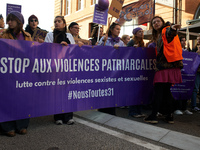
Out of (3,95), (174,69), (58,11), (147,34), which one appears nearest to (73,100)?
(3,95)

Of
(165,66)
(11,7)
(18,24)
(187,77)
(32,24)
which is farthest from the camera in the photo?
(11,7)

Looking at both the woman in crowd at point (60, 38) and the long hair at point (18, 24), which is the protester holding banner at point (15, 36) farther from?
the woman in crowd at point (60, 38)

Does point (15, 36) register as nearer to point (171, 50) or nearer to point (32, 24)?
point (32, 24)

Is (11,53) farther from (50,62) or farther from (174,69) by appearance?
(174,69)

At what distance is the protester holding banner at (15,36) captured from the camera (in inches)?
129

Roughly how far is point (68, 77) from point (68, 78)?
2cm

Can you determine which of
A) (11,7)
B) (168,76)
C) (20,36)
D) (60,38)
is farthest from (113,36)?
(11,7)

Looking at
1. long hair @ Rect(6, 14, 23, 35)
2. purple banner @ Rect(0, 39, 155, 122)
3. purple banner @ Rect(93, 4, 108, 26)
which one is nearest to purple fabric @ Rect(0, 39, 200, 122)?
purple banner @ Rect(0, 39, 155, 122)

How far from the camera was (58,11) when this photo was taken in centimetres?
2522

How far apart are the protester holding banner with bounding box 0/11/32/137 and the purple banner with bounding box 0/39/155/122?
185 mm

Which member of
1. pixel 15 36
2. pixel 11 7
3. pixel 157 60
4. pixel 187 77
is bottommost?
pixel 187 77

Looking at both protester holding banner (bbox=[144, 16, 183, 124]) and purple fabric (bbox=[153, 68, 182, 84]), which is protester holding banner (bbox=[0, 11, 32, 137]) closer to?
protester holding banner (bbox=[144, 16, 183, 124])

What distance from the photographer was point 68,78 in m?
3.65

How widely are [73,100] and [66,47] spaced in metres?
0.89
